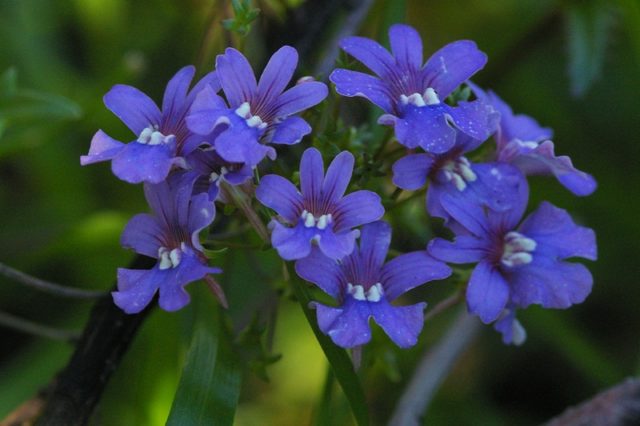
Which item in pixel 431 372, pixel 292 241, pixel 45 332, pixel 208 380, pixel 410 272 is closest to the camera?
pixel 292 241

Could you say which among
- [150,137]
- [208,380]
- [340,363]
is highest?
[150,137]

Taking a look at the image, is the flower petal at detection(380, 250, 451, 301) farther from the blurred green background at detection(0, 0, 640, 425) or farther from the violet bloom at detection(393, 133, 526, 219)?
the blurred green background at detection(0, 0, 640, 425)

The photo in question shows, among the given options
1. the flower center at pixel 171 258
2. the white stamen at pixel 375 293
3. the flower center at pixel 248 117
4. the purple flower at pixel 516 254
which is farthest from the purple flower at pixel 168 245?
the purple flower at pixel 516 254

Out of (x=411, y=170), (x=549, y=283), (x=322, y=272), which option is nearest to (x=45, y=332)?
(x=322, y=272)

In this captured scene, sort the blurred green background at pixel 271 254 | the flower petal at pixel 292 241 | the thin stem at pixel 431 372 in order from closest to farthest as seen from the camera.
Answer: the flower petal at pixel 292 241 → the thin stem at pixel 431 372 → the blurred green background at pixel 271 254

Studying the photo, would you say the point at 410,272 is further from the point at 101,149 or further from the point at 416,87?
the point at 101,149

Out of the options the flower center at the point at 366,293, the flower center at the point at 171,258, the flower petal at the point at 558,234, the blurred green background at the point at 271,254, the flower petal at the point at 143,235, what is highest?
the flower petal at the point at 558,234

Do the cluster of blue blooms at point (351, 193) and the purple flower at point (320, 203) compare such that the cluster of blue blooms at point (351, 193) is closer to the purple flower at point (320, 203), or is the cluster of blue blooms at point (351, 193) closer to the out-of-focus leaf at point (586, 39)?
the purple flower at point (320, 203)

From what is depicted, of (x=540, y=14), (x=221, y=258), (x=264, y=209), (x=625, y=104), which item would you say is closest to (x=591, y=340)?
(x=625, y=104)
